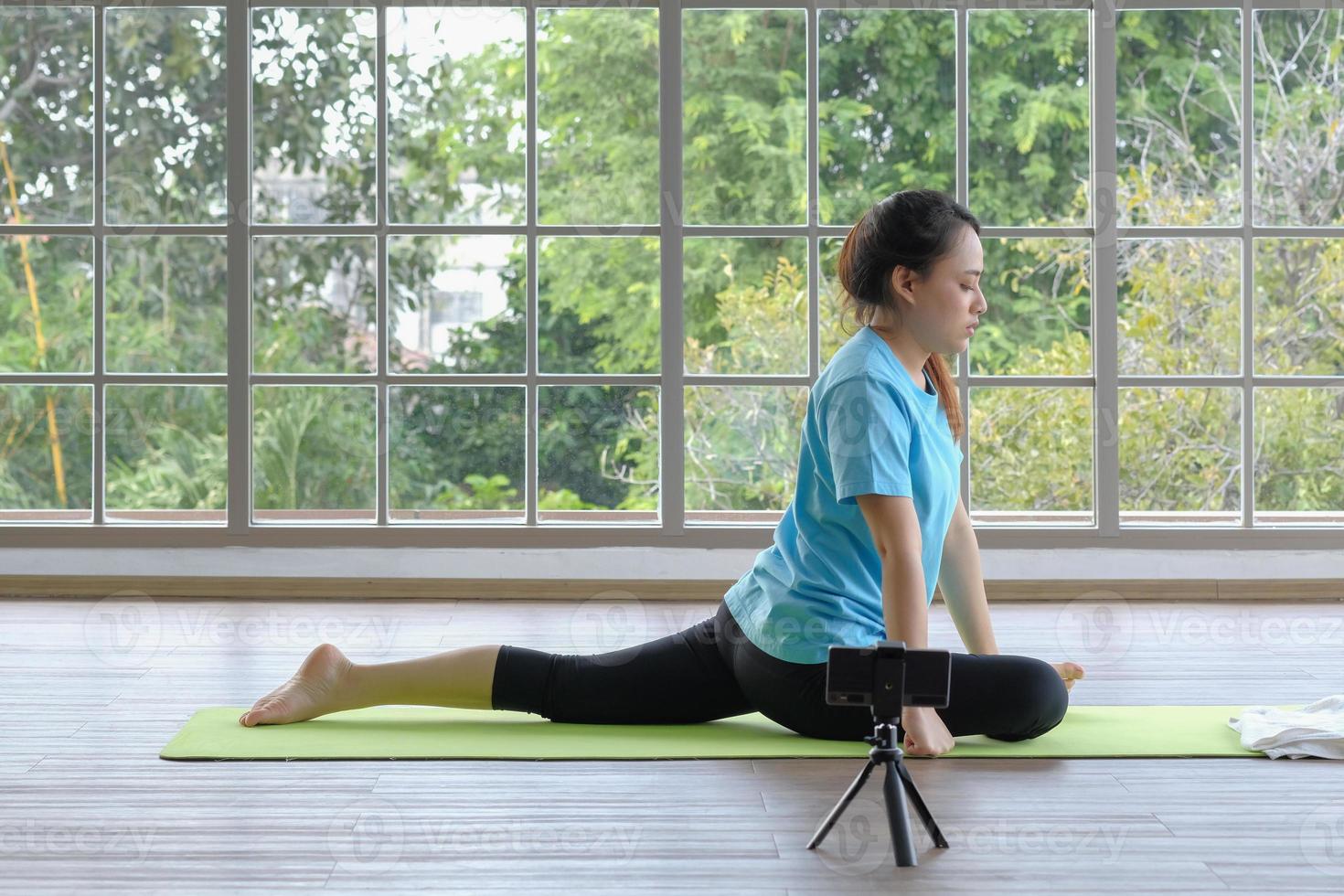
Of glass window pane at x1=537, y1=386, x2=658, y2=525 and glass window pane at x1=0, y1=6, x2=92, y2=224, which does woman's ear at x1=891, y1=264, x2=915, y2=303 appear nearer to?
glass window pane at x1=537, y1=386, x2=658, y2=525

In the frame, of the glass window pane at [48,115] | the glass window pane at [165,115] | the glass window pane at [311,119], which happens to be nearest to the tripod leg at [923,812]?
the glass window pane at [311,119]

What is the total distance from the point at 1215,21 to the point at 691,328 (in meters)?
1.90

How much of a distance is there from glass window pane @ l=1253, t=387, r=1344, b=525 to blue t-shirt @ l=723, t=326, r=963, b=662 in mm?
2510

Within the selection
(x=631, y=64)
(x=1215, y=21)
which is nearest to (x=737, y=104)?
(x=631, y=64)

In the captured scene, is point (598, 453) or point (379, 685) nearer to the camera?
point (379, 685)

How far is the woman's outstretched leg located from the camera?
2.30 m

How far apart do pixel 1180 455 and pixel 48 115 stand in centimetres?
374

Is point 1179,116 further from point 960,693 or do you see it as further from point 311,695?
point 311,695

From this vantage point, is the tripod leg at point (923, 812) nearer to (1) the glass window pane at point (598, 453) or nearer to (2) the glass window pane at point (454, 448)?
(1) the glass window pane at point (598, 453)

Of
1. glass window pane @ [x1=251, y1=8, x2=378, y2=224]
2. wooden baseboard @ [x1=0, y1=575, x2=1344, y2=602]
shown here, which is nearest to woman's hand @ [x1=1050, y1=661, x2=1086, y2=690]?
wooden baseboard @ [x1=0, y1=575, x2=1344, y2=602]

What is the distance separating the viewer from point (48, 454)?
14.3 ft

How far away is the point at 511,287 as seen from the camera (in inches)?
170

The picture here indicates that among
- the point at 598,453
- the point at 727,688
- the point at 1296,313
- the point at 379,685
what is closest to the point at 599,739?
the point at 727,688

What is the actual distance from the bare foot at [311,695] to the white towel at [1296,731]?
1525 millimetres
